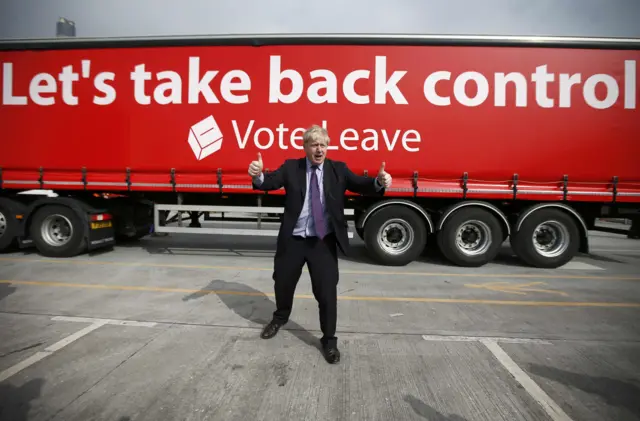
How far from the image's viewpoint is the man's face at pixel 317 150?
2816 mm

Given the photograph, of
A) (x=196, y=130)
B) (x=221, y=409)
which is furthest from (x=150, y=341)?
(x=196, y=130)

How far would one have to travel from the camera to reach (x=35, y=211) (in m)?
6.73

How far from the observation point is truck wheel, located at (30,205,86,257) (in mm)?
6625

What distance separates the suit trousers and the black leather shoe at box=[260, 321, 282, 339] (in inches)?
17.1

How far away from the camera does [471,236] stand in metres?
6.48

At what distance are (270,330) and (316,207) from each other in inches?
50.2

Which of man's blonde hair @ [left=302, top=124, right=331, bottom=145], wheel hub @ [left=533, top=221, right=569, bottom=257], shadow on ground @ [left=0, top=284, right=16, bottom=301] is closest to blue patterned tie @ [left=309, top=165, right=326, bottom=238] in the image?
man's blonde hair @ [left=302, top=124, right=331, bottom=145]

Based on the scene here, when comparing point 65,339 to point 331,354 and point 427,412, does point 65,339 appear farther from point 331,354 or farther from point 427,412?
point 427,412

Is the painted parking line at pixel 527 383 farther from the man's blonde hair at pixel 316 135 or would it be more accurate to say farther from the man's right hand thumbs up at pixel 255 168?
the man's right hand thumbs up at pixel 255 168

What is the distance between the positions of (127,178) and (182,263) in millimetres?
1864

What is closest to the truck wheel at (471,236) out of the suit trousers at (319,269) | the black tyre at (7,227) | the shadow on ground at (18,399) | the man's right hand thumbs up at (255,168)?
the suit trousers at (319,269)

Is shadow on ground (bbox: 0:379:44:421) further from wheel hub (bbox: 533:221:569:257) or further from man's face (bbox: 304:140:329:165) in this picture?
wheel hub (bbox: 533:221:569:257)

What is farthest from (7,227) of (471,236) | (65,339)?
(471,236)

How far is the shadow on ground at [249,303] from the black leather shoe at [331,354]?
0.23m
